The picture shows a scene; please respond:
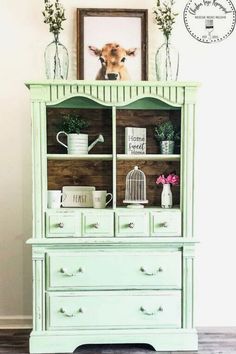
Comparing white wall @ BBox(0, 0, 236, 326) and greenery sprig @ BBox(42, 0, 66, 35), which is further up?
greenery sprig @ BBox(42, 0, 66, 35)

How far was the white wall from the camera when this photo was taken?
327 cm

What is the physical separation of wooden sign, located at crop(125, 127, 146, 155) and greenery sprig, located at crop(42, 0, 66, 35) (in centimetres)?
88

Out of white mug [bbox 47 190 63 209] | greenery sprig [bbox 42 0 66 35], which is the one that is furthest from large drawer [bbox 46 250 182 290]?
greenery sprig [bbox 42 0 66 35]

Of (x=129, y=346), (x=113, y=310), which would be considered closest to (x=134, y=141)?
(x=113, y=310)

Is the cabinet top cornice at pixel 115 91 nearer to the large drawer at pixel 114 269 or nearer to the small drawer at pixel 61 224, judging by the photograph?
the small drawer at pixel 61 224

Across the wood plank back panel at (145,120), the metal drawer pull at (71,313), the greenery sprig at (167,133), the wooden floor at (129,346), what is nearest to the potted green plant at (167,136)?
the greenery sprig at (167,133)

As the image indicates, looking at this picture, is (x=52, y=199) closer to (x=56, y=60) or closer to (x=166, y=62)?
(x=56, y=60)

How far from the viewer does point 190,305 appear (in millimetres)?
2877

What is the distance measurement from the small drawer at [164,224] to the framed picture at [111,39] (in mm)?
1083

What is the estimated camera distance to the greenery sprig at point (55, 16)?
309cm

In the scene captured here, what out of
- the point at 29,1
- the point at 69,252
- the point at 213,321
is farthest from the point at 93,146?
the point at 213,321

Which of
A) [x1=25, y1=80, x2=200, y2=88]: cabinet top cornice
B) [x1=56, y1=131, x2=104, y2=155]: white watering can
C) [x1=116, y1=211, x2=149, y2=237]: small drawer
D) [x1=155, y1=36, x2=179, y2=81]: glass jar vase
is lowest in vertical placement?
[x1=116, y1=211, x2=149, y2=237]: small drawer

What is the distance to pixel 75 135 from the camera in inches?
116

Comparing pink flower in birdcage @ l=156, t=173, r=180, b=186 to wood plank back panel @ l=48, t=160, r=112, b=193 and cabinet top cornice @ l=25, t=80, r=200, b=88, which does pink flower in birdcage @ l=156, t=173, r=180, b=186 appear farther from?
cabinet top cornice @ l=25, t=80, r=200, b=88
